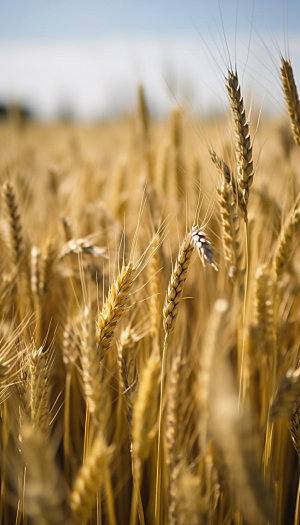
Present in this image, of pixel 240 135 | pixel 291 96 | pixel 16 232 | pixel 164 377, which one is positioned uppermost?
pixel 291 96

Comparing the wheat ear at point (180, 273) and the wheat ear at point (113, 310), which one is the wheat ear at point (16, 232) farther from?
the wheat ear at point (180, 273)

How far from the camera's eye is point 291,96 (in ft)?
4.00

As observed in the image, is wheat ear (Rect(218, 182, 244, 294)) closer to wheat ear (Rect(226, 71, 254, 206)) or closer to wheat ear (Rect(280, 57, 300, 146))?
wheat ear (Rect(226, 71, 254, 206))

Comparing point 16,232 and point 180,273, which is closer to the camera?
point 180,273

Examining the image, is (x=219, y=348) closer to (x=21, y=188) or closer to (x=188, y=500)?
(x=188, y=500)

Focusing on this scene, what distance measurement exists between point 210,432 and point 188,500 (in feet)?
0.57

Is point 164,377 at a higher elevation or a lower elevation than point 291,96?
lower

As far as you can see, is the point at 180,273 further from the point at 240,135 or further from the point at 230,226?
the point at 240,135

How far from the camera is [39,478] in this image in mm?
634

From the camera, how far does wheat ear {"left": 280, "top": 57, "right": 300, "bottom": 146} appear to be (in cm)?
122

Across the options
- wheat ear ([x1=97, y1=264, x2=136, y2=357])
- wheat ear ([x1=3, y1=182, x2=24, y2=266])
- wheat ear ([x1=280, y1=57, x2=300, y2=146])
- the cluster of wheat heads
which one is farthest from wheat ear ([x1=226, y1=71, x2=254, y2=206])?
wheat ear ([x1=3, y1=182, x2=24, y2=266])

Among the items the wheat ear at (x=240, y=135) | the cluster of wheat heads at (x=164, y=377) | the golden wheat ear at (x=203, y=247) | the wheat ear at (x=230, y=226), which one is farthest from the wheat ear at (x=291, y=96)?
the golden wheat ear at (x=203, y=247)

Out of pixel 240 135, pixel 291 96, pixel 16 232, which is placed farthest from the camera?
pixel 16 232

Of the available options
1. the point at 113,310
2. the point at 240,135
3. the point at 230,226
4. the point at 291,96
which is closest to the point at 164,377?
the point at 113,310
